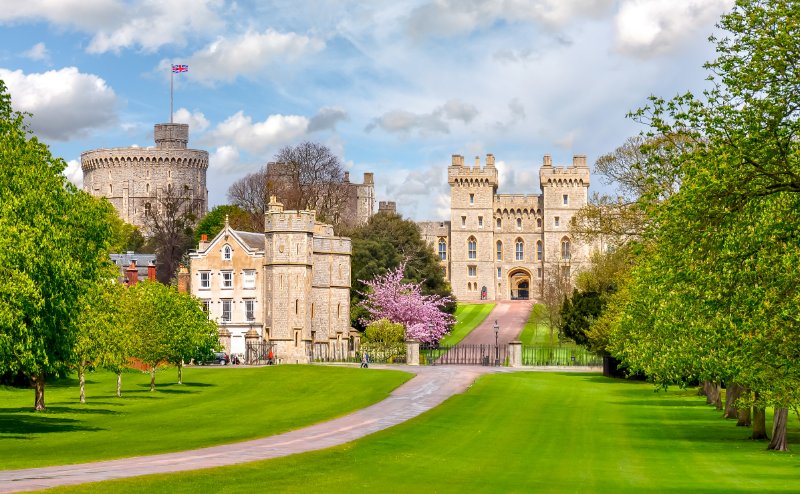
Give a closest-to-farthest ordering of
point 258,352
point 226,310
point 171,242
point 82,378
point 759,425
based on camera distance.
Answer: point 759,425
point 82,378
point 258,352
point 226,310
point 171,242

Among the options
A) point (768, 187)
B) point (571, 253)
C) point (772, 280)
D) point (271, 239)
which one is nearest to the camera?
point (768, 187)

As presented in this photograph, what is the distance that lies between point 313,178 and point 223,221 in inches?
426

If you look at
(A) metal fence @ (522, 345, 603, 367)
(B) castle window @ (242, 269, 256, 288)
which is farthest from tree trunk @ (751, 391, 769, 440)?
(B) castle window @ (242, 269, 256, 288)

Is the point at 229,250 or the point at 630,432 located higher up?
the point at 229,250

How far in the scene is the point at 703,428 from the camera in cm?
4006

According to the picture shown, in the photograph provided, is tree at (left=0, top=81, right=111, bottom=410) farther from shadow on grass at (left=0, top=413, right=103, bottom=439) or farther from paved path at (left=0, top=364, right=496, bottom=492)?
paved path at (left=0, top=364, right=496, bottom=492)

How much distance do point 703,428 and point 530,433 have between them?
6.71 meters

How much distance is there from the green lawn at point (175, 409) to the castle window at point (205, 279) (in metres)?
15.9

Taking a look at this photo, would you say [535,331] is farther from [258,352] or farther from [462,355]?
[258,352]

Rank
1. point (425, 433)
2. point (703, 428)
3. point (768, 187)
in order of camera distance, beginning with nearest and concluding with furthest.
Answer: point (768, 187) → point (425, 433) → point (703, 428)

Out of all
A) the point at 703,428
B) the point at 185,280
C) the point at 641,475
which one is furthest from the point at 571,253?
the point at 641,475

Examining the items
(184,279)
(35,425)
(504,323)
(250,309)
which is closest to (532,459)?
(35,425)

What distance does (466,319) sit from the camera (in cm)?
13438

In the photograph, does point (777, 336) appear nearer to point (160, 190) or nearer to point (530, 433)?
point (530, 433)
